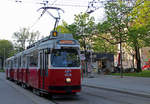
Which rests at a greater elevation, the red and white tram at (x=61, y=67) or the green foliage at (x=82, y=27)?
the green foliage at (x=82, y=27)

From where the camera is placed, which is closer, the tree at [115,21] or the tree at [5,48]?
the tree at [115,21]

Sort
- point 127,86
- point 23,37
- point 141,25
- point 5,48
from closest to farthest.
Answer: point 127,86 < point 141,25 < point 23,37 < point 5,48

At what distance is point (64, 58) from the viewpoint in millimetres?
11508

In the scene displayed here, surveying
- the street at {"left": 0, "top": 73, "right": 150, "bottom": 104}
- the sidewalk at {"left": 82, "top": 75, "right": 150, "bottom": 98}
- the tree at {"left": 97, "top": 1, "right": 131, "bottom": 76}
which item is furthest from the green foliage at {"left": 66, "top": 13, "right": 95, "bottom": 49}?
the street at {"left": 0, "top": 73, "right": 150, "bottom": 104}

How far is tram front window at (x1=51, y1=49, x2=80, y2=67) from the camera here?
11406 mm

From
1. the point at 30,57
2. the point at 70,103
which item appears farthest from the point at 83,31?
the point at 70,103

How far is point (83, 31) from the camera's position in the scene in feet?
120

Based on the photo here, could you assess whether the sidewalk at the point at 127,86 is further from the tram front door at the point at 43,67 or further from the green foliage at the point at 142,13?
the green foliage at the point at 142,13

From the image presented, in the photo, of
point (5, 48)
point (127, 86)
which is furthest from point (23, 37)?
point (127, 86)

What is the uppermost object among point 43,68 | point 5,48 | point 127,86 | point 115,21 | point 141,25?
point 115,21

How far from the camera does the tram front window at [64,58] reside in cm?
1141

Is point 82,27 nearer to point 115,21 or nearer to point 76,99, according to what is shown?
point 115,21

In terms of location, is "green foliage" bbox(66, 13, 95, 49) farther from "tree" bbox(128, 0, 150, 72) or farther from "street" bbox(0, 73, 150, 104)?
"street" bbox(0, 73, 150, 104)

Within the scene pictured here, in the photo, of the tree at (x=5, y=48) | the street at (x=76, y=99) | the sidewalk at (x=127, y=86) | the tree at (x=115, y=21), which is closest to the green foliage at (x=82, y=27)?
the tree at (x=115, y=21)
